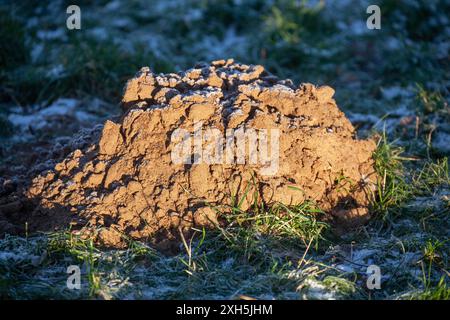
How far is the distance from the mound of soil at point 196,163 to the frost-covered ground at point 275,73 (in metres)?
0.19

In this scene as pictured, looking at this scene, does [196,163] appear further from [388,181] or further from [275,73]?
[275,73]

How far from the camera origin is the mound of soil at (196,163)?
12.3 feet

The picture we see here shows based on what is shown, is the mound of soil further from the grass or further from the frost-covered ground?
the frost-covered ground

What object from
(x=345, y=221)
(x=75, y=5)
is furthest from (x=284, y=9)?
(x=345, y=221)

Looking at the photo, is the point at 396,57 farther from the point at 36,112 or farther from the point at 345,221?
the point at 36,112

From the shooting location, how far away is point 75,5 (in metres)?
7.98

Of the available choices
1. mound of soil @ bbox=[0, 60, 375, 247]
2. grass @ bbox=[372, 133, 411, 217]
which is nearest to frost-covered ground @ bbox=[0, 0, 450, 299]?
grass @ bbox=[372, 133, 411, 217]

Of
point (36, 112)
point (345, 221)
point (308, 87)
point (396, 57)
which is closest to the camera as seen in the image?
point (345, 221)

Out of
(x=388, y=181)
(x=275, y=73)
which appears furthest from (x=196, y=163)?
(x=275, y=73)

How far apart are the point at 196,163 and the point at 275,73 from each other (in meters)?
3.19

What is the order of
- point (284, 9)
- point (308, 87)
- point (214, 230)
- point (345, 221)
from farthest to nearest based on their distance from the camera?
point (284, 9) < point (308, 87) < point (345, 221) < point (214, 230)

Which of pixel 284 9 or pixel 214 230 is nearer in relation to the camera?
pixel 214 230

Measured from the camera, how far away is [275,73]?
677 centimetres

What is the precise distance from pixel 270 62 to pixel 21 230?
12.6 feet
